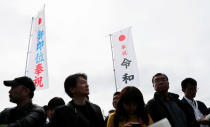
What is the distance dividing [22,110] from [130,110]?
1.32 metres

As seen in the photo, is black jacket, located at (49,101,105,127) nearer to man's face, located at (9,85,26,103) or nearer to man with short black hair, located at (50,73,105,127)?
man with short black hair, located at (50,73,105,127)

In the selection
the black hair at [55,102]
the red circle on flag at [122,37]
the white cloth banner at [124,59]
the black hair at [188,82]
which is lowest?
the black hair at [55,102]

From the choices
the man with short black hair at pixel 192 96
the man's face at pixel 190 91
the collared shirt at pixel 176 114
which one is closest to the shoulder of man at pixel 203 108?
the man with short black hair at pixel 192 96

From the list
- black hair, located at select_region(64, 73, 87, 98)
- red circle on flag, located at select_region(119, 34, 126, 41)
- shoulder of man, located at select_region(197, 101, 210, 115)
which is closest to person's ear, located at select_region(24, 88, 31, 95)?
black hair, located at select_region(64, 73, 87, 98)

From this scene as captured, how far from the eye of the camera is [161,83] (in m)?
3.76

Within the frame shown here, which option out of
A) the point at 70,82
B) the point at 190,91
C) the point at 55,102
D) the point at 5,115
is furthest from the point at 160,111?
the point at 5,115

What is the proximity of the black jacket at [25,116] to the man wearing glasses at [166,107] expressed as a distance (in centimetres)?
174

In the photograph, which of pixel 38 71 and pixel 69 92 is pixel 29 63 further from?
pixel 69 92

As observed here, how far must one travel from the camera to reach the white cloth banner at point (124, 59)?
34.5 feet

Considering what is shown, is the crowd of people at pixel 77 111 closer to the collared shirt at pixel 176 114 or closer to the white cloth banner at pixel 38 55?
the collared shirt at pixel 176 114

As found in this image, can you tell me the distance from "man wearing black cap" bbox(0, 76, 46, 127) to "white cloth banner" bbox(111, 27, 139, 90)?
7.66 meters

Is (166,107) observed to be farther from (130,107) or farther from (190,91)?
(190,91)

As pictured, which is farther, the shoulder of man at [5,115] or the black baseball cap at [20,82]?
the black baseball cap at [20,82]

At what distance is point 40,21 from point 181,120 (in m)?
7.02
